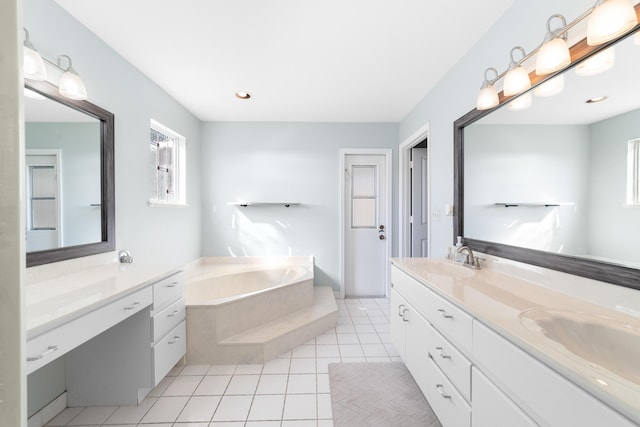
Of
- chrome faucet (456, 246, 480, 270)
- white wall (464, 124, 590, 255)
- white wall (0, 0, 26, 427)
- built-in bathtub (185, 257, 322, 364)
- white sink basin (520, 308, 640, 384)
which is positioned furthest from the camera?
built-in bathtub (185, 257, 322, 364)

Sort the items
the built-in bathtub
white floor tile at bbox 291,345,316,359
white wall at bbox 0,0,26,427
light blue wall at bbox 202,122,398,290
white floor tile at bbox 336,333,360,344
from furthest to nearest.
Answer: light blue wall at bbox 202,122,398,290, white floor tile at bbox 336,333,360,344, white floor tile at bbox 291,345,316,359, the built-in bathtub, white wall at bbox 0,0,26,427

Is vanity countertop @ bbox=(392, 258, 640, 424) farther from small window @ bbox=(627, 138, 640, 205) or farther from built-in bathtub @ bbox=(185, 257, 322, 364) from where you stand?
built-in bathtub @ bbox=(185, 257, 322, 364)

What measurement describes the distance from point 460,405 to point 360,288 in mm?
2565

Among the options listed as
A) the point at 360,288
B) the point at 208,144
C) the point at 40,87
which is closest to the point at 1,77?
the point at 40,87

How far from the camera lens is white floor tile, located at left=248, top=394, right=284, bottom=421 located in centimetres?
157

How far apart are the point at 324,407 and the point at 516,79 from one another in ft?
7.09

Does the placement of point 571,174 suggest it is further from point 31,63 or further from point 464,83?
point 31,63

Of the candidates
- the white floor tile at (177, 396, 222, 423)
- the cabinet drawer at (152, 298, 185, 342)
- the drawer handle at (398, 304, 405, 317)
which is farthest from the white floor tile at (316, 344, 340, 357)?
the cabinet drawer at (152, 298, 185, 342)

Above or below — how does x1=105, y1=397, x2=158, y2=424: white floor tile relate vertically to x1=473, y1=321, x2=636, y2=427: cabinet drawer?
below

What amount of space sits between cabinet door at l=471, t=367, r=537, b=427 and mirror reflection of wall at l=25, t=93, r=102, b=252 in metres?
2.18

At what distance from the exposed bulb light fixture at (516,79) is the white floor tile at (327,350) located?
219 cm

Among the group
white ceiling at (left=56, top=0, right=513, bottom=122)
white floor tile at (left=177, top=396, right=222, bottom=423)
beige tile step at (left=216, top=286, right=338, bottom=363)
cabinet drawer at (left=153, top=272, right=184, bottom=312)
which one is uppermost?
white ceiling at (left=56, top=0, right=513, bottom=122)

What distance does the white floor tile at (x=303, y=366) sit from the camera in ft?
6.57

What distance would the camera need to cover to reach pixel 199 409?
1639mm
